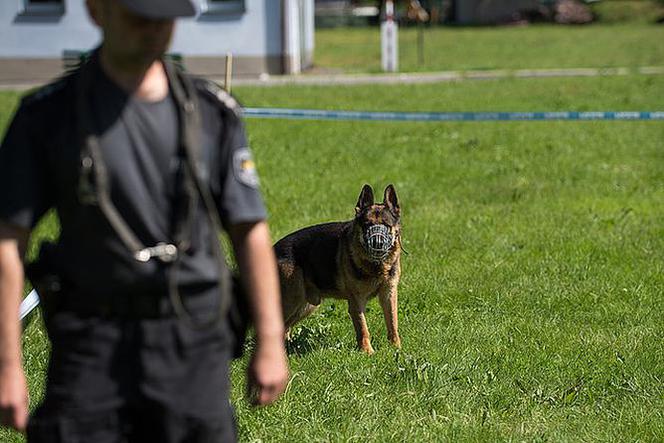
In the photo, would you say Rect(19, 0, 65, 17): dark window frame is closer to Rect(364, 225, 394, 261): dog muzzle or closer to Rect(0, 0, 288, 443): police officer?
Rect(364, 225, 394, 261): dog muzzle

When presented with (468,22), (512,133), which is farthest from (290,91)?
(468,22)

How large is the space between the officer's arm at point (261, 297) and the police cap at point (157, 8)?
0.58 metres

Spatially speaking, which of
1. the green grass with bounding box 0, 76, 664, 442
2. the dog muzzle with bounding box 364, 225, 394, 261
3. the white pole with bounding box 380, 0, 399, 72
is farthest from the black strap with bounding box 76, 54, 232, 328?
the white pole with bounding box 380, 0, 399, 72

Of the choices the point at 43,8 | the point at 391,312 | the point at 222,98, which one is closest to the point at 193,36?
the point at 43,8

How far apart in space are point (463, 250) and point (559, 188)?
302 cm

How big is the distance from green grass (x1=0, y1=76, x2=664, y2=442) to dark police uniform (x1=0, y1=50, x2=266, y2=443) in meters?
2.17

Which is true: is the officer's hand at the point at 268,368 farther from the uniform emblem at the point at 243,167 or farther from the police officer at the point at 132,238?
the uniform emblem at the point at 243,167

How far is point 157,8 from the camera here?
285 centimetres

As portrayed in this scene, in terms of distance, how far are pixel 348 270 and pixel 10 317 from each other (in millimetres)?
3720

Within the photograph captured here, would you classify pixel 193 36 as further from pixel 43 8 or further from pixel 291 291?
pixel 291 291

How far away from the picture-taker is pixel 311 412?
5414 millimetres

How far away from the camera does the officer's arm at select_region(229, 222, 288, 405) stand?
10.0 ft

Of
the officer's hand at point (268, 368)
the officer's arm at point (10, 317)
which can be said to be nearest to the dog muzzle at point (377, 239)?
the officer's hand at point (268, 368)

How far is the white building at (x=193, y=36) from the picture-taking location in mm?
26672
